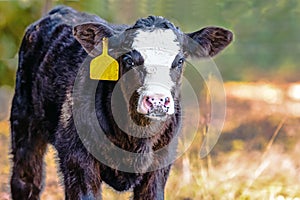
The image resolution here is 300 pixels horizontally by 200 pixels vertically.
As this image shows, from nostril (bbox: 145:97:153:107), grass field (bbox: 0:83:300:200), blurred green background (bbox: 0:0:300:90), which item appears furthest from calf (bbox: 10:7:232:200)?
blurred green background (bbox: 0:0:300:90)

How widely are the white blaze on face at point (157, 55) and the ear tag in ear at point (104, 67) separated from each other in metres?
0.17

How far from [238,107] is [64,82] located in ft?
11.5

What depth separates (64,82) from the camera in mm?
4773

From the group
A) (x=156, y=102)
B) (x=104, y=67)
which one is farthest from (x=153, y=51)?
(x=156, y=102)

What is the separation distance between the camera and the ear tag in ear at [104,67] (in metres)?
4.33

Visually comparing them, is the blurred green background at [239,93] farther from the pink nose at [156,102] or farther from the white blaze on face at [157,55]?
the pink nose at [156,102]

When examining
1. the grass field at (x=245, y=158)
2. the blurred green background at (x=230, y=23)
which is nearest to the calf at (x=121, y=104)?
the grass field at (x=245, y=158)

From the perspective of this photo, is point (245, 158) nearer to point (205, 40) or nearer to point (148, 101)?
point (205, 40)

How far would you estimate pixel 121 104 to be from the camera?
4.40 metres

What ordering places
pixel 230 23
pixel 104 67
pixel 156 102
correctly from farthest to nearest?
pixel 230 23, pixel 104 67, pixel 156 102

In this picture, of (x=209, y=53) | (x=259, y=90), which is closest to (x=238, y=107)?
(x=259, y=90)

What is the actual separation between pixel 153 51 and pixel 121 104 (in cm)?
39

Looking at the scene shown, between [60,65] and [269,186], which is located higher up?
[60,65]

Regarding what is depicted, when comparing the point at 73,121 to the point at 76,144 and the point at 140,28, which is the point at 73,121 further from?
the point at 140,28
